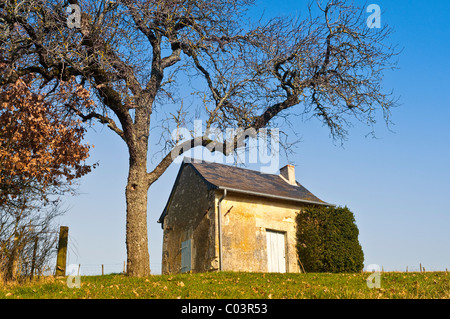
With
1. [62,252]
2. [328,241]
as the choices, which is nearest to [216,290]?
[62,252]

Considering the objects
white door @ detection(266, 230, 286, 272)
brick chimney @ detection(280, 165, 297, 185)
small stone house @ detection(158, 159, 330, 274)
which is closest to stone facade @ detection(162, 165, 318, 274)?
small stone house @ detection(158, 159, 330, 274)

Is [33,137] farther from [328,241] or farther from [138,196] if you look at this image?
[328,241]

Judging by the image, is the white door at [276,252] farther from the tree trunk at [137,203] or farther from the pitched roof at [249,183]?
the tree trunk at [137,203]

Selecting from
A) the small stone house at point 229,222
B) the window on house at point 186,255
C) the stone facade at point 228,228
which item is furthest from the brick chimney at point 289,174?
the window on house at point 186,255

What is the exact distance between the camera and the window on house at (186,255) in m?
18.6

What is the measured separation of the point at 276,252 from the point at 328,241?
91.5 inches

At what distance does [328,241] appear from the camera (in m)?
18.4

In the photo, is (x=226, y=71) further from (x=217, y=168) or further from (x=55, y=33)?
(x=217, y=168)

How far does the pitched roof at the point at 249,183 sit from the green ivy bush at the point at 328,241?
0.86 m

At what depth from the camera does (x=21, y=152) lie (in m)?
11.1

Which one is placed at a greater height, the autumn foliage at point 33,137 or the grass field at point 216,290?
the autumn foliage at point 33,137

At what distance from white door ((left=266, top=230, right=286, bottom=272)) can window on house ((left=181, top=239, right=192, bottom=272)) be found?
11.3 feet

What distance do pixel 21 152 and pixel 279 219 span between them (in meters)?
11.2
